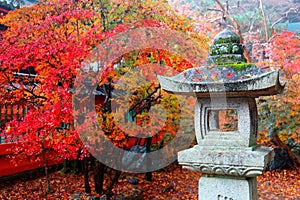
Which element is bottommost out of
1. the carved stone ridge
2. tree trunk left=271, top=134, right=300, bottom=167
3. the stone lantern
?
tree trunk left=271, top=134, right=300, bottom=167

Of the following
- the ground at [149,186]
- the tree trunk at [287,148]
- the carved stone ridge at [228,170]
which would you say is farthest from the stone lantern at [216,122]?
the tree trunk at [287,148]

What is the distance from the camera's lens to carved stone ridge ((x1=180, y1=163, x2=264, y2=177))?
4.08m

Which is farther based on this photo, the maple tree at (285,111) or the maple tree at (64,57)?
the maple tree at (285,111)

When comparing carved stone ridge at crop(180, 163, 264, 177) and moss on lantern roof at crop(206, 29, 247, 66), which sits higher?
moss on lantern roof at crop(206, 29, 247, 66)

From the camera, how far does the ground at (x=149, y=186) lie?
8.69 metres

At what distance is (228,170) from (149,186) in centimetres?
618

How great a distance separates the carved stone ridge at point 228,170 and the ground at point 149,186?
4082mm

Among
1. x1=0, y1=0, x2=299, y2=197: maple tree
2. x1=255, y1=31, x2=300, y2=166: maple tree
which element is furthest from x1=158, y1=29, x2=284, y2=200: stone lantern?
x1=255, y1=31, x2=300, y2=166: maple tree

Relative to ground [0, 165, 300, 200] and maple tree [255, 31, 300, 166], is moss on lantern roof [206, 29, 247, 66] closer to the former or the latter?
ground [0, 165, 300, 200]

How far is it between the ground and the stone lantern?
4.20 meters

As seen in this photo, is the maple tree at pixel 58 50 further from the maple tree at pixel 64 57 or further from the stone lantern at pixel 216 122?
the stone lantern at pixel 216 122

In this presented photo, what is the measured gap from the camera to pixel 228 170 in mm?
4262

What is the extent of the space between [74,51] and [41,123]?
6.09 ft

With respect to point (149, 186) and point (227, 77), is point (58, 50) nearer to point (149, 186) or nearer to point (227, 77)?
point (227, 77)
